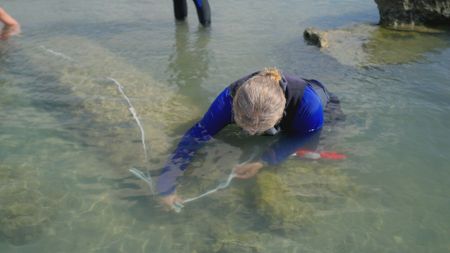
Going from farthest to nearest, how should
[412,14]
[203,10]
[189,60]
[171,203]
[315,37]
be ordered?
[412,14], [203,10], [315,37], [189,60], [171,203]

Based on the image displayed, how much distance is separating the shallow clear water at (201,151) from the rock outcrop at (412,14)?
0.50 meters

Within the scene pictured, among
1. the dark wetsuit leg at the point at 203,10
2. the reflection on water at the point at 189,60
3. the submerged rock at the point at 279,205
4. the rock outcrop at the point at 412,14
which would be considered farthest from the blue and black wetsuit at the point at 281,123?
the rock outcrop at the point at 412,14

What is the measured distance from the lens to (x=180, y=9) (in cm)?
775

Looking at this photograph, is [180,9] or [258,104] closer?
[258,104]

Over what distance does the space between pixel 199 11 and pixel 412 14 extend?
3.36 metres

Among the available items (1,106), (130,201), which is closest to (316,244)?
(130,201)

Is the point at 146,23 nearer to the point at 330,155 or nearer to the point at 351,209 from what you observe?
the point at 330,155

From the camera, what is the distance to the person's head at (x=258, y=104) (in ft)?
9.75

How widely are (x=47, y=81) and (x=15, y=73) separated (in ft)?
1.76

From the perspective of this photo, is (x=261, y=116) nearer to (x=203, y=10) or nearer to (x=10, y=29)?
(x=203, y=10)

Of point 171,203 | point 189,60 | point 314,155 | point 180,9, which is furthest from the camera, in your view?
point 180,9

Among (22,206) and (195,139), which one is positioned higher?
(195,139)

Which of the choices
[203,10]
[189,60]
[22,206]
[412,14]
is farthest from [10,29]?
[412,14]

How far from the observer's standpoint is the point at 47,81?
550 cm
